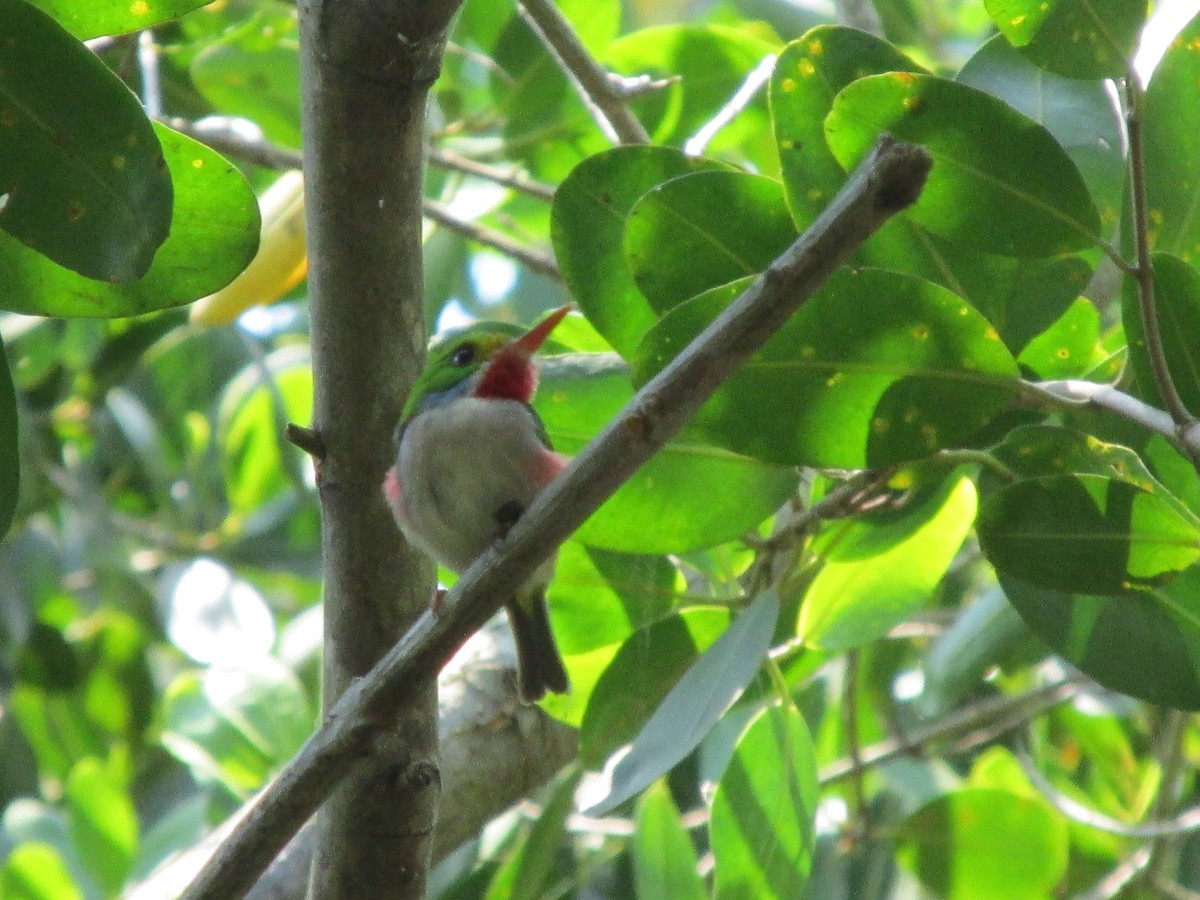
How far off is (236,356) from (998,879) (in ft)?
12.3

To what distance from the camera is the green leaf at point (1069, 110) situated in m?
2.54

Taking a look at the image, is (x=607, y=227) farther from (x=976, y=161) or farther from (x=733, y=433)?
(x=976, y=161)

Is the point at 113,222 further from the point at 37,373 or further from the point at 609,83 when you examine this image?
the point at 37,373

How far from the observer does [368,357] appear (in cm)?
229

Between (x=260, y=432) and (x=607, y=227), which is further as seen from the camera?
(x=260, y=432)

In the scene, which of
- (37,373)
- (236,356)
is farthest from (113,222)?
(236,356)

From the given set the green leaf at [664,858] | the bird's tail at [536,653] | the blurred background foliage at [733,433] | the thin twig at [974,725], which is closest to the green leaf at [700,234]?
the blurred background foliage at [733,433]

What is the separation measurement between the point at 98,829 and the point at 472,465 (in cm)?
238

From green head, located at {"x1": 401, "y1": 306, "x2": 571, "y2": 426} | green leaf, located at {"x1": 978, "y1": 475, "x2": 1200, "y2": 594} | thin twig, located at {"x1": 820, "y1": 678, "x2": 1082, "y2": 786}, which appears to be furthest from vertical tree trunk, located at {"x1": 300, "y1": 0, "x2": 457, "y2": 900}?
thin twig, located at {"x1": 820, "y1": 678, "x2": 1082, "y2": 786}

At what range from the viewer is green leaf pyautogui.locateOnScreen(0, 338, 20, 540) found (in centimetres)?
211

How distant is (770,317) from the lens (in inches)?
64.1

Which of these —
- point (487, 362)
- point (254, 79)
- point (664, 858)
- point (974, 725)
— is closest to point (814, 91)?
point (487, 362)

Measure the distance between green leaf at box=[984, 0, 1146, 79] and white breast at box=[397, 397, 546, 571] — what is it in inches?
48.8

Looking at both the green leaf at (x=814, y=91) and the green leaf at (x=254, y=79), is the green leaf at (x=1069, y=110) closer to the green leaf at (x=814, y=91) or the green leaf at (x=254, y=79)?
the green leaf at (x=814, y=91)
